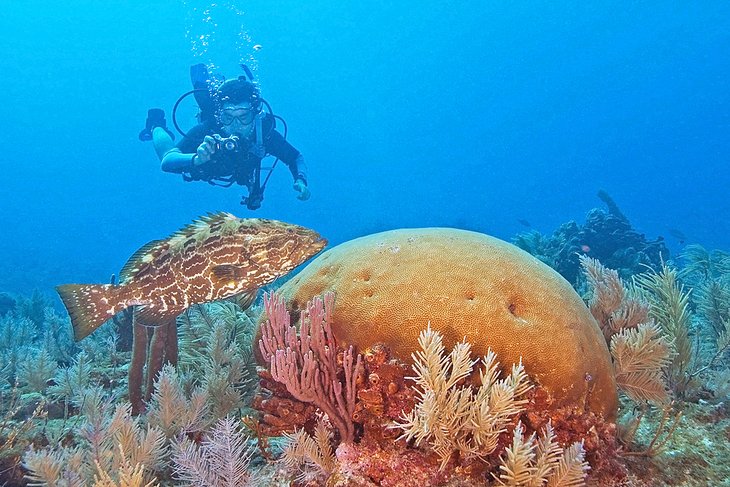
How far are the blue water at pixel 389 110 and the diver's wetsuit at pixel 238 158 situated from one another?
81.6 meters

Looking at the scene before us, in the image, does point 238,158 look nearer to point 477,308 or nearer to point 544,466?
point 477,308

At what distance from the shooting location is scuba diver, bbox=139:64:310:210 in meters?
9.38

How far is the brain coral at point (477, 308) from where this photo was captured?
3080mm

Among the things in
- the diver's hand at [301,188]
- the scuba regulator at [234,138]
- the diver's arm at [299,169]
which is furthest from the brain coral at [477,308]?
the diver's arm at [299,169]

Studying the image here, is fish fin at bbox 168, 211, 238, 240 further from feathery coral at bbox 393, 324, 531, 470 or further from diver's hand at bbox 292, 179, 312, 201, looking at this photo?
diver's hand at bbox 292, 179, 312, 201

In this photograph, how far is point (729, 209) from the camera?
99125 mm

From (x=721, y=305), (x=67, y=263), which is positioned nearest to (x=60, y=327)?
(x=721, y=305)

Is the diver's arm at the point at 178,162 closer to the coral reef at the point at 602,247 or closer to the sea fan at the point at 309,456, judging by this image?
the sea fan at the point at 309,456

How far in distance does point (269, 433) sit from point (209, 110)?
406 inches

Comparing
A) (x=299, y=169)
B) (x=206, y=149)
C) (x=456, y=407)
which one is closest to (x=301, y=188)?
(x=299, y=169)

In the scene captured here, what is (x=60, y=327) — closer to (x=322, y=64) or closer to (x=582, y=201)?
(x=582, y=201)

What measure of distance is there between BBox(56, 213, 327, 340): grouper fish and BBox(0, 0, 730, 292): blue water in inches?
3528

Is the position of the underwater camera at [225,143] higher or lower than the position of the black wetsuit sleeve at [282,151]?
lower

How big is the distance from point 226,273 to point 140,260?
0.83 meters
